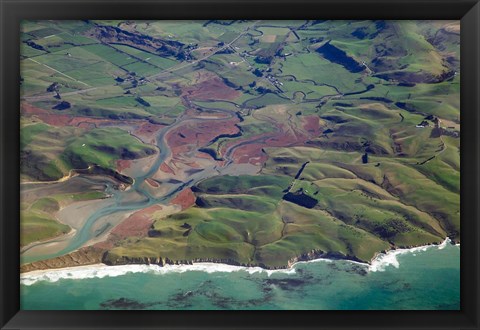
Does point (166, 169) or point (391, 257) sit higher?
→ point (166, 169)

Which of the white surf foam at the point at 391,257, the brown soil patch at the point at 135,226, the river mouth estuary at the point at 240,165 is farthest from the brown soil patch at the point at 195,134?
the white surf foam at the point at 391,257

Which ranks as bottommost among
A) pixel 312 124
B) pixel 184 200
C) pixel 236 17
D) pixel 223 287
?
pixel 223 287

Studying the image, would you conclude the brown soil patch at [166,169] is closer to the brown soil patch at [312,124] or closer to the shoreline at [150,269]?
the shoreline at [150,269]

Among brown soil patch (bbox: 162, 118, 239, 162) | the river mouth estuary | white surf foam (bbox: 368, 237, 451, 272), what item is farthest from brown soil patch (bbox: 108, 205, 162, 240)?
white surf foam (bbox: 368, 237, 451, 272)

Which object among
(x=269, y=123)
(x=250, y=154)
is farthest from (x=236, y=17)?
(x=250, y=154)

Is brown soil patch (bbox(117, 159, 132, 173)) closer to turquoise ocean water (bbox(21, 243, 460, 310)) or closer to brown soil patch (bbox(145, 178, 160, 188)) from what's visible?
brown soil patch (bbox(145, 178, 160, 188))

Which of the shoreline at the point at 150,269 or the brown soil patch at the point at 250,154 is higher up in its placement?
the brown soil patch at the point at 250,154

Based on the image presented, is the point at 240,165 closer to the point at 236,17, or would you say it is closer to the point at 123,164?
the point at 123,164
